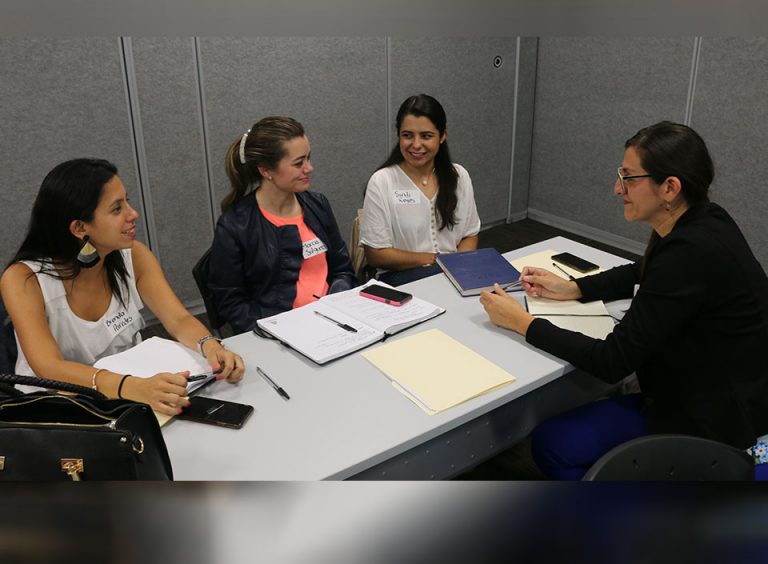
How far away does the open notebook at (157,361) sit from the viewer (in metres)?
1.31

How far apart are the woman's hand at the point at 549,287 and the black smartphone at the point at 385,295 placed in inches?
13.0

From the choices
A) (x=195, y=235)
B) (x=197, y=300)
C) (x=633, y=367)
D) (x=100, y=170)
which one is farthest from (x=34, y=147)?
(x=633, y=367)

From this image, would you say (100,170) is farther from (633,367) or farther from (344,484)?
(344,484)

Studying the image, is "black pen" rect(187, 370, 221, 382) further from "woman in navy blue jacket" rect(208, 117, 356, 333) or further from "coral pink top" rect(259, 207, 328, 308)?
"coral pink top" rect(259, 207, 328, 308)

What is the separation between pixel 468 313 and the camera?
65.2 inches

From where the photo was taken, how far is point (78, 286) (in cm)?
149

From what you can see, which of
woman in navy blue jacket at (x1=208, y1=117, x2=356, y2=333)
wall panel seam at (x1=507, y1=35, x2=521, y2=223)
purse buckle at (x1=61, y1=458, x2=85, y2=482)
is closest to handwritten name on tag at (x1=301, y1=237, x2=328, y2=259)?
woman in navy blue jacket at (x1=208, y1=117, x2=356, y2=333)

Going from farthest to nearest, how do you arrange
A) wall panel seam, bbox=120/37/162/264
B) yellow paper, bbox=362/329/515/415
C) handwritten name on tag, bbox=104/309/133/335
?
1. wall panel seam, bbox=120/37/162/264
2. handwritten name on tag, bbox=104/309/133/335
3. yellow paper, bbox=362/329/515/415

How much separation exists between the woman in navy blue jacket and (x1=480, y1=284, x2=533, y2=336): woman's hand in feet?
2.01

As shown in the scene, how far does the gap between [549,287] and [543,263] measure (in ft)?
0.92

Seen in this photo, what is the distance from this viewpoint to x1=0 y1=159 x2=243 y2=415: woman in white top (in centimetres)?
135

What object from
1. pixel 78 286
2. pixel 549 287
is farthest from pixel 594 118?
pixel 78 286

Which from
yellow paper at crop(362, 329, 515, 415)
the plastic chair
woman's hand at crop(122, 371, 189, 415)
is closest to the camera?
woman's hand at crop(122, 371, 189, 415)

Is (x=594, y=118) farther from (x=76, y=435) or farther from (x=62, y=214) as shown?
(x=76, y=435)
